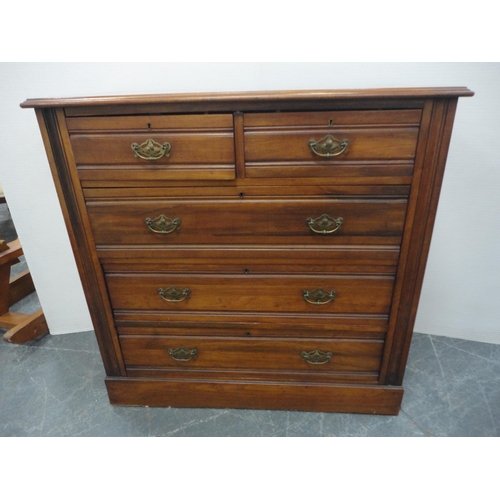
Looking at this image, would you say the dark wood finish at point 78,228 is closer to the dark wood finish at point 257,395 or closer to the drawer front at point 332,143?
the dark wood finish at point 257,395

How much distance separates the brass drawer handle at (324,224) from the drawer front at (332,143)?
16cm

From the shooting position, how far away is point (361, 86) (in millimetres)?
1677

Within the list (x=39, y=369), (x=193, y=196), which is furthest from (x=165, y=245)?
(x=39, y=369)

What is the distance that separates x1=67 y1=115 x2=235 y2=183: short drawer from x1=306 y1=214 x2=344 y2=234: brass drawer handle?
0.33m

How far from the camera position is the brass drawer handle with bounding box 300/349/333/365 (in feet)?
5.11

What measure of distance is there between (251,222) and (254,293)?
299mm

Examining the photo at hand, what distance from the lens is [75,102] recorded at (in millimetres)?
1197

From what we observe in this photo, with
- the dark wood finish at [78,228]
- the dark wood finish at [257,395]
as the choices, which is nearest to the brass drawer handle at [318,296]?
the dark wood finish at [257,395]

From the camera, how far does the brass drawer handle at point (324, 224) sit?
1.31m

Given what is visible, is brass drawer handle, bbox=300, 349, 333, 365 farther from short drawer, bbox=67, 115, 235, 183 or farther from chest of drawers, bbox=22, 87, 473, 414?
short drawer, bbox=67, 115, 235, 183

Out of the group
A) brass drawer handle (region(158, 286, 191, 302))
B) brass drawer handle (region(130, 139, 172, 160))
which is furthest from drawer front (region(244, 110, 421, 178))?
brass drawer handle (region(158, 286, 191, 302))

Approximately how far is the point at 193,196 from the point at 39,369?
1402 millimetres

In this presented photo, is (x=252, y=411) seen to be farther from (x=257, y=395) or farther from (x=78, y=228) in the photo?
(x=78, y=228)

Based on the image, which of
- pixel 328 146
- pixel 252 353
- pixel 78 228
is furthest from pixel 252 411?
pixel 328 146
